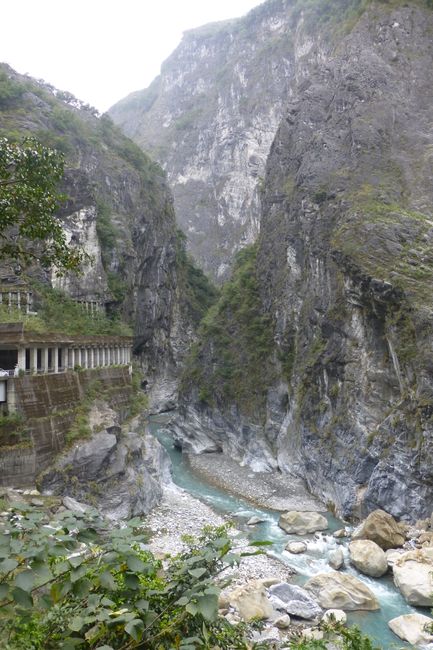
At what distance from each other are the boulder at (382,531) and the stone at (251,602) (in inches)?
261

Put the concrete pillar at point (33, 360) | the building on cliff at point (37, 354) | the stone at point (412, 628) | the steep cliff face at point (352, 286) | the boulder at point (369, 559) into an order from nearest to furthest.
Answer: the stone at point (412, 628), the boulder at point (369, 559), the building on cliff at point (37, 354), the concrete pillar at point (33, 360), the steep cliff face at point (352, 286)

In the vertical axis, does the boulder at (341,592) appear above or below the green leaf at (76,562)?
below

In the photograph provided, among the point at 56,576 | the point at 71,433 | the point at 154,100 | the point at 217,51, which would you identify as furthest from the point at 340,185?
the point at 154,100

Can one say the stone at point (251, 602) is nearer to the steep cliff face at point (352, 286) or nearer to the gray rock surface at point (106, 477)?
the gray rock surface at point (106, 477)

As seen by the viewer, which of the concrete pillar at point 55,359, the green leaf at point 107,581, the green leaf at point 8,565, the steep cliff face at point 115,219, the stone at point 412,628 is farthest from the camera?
the steep cliff face at point 115,219

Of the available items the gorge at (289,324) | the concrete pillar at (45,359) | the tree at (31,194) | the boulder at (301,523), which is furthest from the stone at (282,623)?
the concrete pillar at (45,359)

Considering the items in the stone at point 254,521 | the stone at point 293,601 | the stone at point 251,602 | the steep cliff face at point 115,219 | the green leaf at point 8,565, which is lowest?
the stone at point 254,521

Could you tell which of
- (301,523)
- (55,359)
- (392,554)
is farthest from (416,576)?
(55,359)

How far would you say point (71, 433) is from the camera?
21.1m

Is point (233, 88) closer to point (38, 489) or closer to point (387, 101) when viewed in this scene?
point (387, 101)

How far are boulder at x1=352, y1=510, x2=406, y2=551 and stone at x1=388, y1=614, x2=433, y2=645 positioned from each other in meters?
4.66

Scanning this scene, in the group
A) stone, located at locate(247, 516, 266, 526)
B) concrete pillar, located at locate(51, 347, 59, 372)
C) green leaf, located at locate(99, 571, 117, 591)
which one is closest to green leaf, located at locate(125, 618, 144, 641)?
green leaf, located at locate(99, 571, 117, 591)

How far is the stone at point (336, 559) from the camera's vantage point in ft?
57.7

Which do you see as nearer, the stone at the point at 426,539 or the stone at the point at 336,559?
the stone at the point at 336,559
